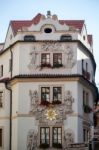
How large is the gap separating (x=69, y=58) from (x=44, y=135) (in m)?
A: 7.49

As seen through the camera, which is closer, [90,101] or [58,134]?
[58,134]

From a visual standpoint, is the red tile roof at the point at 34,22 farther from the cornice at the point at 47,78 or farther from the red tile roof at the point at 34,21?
the cornice at the point at 47,78

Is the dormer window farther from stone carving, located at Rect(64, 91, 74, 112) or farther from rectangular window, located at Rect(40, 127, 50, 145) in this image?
rectangular window, located at Rect(40, 127, 50, 145)

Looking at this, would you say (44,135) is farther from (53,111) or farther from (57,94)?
(57,94)

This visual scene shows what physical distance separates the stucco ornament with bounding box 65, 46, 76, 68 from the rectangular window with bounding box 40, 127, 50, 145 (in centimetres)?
619

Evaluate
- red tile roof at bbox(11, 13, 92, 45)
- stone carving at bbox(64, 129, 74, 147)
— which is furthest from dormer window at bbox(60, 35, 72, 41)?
stone carving at bbox(64, 129, 74, 147)

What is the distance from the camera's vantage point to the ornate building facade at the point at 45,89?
5088 cm

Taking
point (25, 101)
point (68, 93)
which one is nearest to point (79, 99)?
point (68, 93)

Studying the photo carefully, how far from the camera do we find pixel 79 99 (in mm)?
51969

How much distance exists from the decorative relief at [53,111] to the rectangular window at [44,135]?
64 centimetres

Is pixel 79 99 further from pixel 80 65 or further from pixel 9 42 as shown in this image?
pixel 9 42

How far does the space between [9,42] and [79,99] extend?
9783 millimetres

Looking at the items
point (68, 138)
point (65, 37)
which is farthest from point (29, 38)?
point (68, 138)

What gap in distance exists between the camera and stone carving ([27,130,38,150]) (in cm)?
5053
